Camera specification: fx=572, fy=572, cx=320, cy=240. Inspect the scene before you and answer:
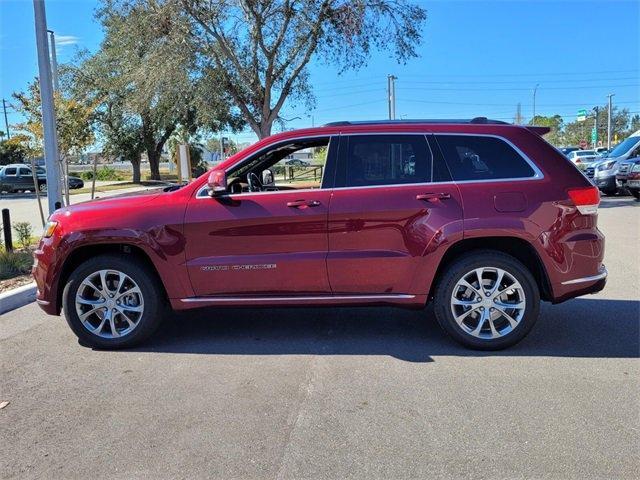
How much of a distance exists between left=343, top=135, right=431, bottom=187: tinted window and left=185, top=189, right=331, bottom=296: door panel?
13.0 inches

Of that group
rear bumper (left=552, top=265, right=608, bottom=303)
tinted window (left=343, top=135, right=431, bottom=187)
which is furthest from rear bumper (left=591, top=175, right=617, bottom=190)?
tinted window (left=343, top=135, right=431, bottom=187)

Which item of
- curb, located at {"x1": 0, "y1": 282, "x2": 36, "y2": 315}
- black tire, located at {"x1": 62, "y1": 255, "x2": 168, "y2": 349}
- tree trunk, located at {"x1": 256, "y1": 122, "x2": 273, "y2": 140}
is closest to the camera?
black tire, located at {"x1": 62, "y1": 255, "x2": 168, "y2": 349}

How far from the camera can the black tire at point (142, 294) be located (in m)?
4.90

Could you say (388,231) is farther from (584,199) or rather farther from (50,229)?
(50,229)

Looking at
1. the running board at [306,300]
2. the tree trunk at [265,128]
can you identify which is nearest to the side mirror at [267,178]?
the running board at [306,300]

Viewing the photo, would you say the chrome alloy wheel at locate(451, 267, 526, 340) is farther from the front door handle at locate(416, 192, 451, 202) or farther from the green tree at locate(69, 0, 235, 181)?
the green tree at locate(69, 0, 235, 181)

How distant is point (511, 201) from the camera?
4684mm

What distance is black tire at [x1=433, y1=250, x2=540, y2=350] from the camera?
15.4 feet

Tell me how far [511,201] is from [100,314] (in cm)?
364

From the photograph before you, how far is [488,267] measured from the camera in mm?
4711

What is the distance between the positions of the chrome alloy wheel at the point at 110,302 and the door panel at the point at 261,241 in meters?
0.59

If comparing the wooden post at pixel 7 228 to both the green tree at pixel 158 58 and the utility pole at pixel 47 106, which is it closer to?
the utility pole at pixel 47 106

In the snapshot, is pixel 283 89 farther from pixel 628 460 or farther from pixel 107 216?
pixel 628 460

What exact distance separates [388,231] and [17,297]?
183 inches
